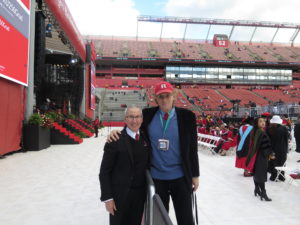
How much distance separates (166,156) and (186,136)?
0.82 feet

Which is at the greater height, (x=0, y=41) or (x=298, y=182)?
(x=0, y=41)

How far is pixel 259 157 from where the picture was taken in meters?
4.33

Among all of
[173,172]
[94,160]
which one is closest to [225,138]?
[94,160]

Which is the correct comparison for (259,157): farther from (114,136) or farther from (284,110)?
(284,110)

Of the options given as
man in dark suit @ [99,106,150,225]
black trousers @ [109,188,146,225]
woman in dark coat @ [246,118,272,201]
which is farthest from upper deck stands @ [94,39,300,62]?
black trousers @ [109,188,146,225]

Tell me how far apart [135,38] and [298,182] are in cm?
6600

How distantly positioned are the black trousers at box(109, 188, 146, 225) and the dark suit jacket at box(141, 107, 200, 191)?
43 centimetres

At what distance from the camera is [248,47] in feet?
214

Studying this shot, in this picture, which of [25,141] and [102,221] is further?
[25,141]

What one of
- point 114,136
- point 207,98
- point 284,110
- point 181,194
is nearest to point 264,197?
point 181,194

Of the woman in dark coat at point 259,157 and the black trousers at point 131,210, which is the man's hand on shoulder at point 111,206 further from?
the woman in dark coat at point 259,157

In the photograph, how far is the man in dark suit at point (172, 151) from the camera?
2.02 m

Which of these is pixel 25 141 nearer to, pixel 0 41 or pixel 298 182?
pixel 0 41

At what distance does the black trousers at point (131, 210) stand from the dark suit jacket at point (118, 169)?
0.06 m
